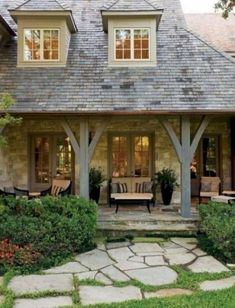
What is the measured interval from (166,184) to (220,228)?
4.32 metres

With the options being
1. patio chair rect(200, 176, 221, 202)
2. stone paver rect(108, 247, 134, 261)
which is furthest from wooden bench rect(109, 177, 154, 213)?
stone paver rect(108, 247, 134, 261)

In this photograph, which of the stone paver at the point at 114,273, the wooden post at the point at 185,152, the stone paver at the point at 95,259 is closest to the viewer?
the stone paver at the point at 114,273

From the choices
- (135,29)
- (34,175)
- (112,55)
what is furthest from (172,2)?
(34,175)

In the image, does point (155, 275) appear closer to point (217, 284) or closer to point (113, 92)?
point (217, 284)

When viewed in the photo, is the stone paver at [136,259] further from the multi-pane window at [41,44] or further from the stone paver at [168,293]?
the multi-pane window at [41,44]

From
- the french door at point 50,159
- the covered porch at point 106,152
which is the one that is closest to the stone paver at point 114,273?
the covered porch at point 106,152

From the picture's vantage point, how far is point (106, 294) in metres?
5.08

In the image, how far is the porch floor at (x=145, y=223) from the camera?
26.6 ft

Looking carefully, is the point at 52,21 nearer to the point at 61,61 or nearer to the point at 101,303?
the point at 61,61

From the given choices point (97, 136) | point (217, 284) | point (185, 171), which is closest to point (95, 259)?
point (217, 284)

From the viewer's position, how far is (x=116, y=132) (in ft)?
38.0

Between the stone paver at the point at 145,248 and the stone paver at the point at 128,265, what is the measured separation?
60cm

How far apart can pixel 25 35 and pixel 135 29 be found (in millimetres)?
3034

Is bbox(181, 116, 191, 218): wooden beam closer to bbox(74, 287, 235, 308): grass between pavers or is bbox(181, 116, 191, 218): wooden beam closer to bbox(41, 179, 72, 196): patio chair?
bbox(41, 179, 72, 196): patio chair
